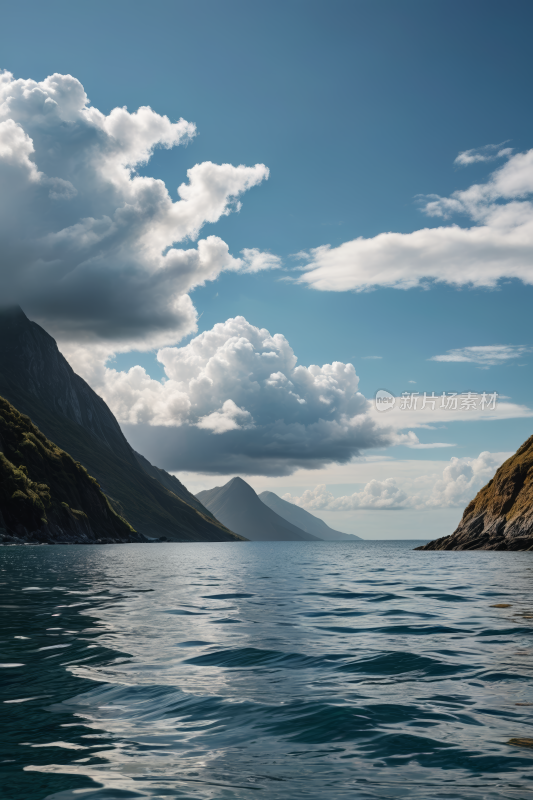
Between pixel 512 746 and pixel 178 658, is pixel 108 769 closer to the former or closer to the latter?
pixel 512 746

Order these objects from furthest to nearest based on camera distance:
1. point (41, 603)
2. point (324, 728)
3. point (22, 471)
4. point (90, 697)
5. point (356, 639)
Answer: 1. point (22, 471)
2. point (41, 603)
3. point (356, 639)
4. point (90, 697)
5. point (324, 728)

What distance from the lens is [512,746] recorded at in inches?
322

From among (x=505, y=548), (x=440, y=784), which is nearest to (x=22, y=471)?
(x=505, y=548)

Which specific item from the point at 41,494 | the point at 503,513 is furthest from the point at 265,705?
the point at 41,494

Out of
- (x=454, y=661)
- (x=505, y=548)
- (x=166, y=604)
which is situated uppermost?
(x=454, y=661)

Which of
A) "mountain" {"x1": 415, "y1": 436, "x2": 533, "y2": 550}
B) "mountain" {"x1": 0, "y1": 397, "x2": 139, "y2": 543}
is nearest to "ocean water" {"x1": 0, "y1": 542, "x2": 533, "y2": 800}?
"mountain" {"x1": 415, "y1": 436, "x2": 533, "y2": 550}

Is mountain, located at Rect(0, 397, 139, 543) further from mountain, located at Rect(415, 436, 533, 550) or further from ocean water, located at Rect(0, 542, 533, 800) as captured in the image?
ocean water, located at Rect(0, 542, 533, 800)

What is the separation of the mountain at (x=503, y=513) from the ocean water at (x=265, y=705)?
92890mm

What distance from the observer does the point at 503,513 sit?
387 ft

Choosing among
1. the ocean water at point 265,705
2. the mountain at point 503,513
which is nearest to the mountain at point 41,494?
the mountain at point 503,513

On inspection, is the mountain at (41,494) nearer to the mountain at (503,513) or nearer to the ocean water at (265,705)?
the mountain at (503,513)

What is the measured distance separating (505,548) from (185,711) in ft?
349

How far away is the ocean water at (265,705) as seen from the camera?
713 centimetres

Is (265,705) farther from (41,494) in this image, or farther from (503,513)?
(41,494)
